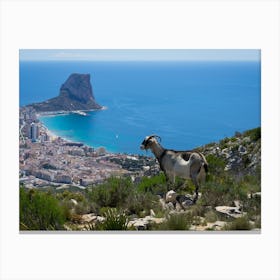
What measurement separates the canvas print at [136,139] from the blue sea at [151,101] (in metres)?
0.02

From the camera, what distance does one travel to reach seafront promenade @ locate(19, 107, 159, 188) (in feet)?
41.9

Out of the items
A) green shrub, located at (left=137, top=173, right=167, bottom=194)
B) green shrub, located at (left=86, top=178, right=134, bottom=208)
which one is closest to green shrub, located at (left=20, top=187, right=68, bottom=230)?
green shrub, located at (left=86, top=178, right=134, bottom=208)

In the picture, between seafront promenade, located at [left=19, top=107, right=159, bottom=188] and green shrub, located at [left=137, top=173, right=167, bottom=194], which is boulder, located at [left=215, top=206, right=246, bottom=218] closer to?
green shrub, located at [left=137, top=173, right=167, bottom=194]

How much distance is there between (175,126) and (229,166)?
3.81 ft

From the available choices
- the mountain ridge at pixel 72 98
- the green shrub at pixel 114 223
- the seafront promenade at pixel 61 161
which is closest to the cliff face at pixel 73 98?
the mountain ridge at pixel 72 98

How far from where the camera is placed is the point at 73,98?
42.1 ft

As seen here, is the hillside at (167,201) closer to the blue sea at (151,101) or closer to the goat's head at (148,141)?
the blue sea at (151,101)

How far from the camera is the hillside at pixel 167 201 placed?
41.2ft

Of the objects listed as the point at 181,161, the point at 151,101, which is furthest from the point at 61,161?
the point at 181,161

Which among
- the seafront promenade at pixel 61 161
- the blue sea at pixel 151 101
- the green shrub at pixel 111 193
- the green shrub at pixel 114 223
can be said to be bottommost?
the green shrub at pixel 114 223

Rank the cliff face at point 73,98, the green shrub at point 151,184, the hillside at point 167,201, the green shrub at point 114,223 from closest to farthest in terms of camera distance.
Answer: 1. the green shrub at point 114,223
2. the hillside at point 167,201
3. the cliff face at point 73,98
4. the green shrub at point 151,184

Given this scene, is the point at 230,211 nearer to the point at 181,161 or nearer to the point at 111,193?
the point at 181,161
